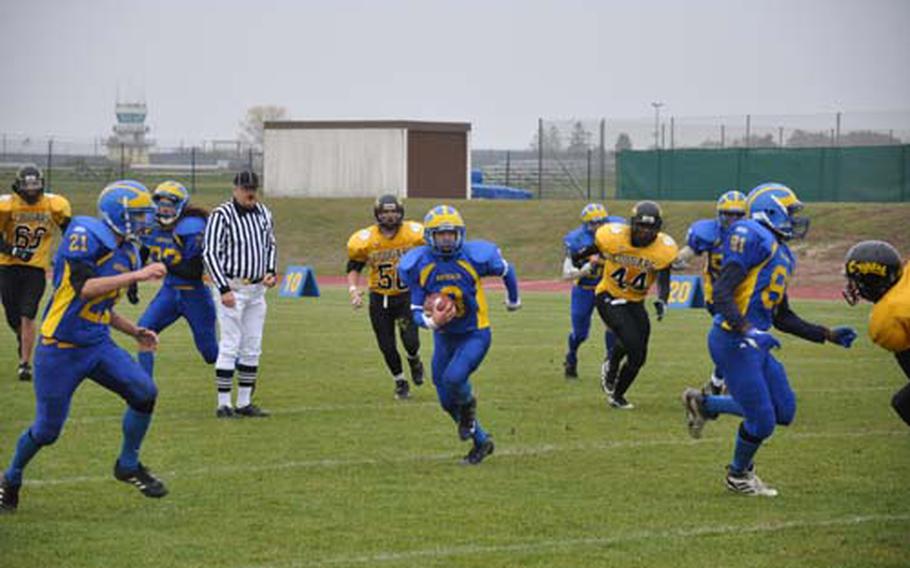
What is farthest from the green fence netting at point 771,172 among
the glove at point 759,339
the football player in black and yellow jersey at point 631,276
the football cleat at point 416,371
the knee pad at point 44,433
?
the knee pad at point 44,433

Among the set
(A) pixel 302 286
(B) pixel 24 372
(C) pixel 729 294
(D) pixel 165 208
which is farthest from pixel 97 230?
(A) pixel 302 286

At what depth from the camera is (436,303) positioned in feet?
30.9

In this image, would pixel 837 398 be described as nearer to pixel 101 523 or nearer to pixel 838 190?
pixel 101 523

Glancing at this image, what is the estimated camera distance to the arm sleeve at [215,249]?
11.4m

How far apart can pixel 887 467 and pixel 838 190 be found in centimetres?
3055

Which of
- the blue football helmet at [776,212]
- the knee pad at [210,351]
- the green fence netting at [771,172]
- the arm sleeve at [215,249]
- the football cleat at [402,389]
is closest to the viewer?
the blue football helmet at [776,212]

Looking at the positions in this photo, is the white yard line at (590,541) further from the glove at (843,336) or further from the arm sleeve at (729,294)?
the arm sleeve at (729,294)

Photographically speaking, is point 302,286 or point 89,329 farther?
point 302,286

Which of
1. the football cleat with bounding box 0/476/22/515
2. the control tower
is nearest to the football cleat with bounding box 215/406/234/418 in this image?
the football cleat with bounding box 0/476/22/515

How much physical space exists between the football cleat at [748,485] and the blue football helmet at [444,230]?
2310mm

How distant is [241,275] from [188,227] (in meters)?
0.57

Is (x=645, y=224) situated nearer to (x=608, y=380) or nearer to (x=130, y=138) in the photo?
(x=608, y=380)

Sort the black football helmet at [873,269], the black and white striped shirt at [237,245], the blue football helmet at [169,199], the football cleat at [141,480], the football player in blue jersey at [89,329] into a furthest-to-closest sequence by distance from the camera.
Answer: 1. the black and white striped shirt at [237,245]
2. the blue football helmet at [169,199]
3. the football cleat at [141,480]
4. the football player in blue jersey at [89,329]
5. the black football helmet at [873,269]

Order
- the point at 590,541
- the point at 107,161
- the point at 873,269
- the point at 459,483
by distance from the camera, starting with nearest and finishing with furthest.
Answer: the point at 873,269 < the point at 590,541 < the point at 459,483 < the point at 107,161
